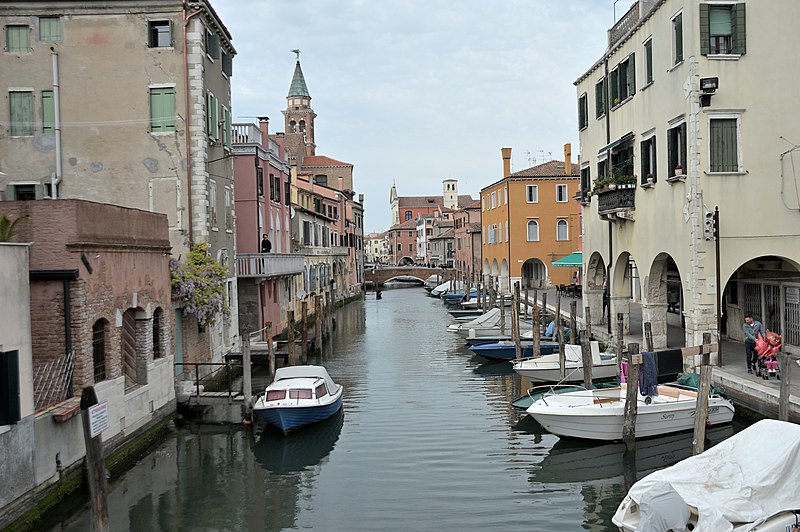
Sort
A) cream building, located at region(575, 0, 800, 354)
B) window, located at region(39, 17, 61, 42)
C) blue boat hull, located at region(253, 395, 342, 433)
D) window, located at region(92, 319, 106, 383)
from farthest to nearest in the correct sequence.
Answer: window, located at region(39, 17, 61, 42) < cream building, located at region(575, 0, 800, 354) < blue boat hull, located at region(253, 395, 342, 433) < window, located at region(92, 319, 106, 383)

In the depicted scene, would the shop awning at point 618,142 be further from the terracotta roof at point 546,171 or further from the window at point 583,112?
the terracotta roof at point 546,171

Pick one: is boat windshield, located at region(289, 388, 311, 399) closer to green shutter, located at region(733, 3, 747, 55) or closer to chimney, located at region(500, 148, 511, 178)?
green shutter, located at region(733, 3, 747, 55)

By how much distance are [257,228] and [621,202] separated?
45.8 ft

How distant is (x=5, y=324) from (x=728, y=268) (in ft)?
48.5

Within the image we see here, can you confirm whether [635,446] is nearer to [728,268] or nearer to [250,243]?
[728,268]

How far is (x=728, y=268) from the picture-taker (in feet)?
57.5

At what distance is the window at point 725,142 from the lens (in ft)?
56.9

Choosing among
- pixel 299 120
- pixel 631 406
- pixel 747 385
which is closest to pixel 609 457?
pixel 631 406

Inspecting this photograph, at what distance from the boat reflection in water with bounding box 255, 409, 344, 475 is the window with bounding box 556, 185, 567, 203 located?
109 ft

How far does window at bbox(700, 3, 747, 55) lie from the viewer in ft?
56.1

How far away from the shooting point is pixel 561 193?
1901 inches

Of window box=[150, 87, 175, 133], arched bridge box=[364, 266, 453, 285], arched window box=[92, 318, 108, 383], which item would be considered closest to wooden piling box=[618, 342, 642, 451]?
arched window box=[92, 318, 108, 383]

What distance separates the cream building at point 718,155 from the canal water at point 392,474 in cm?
451

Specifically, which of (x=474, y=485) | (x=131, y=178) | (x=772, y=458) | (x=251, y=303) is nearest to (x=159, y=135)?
(x=131, y=178)
